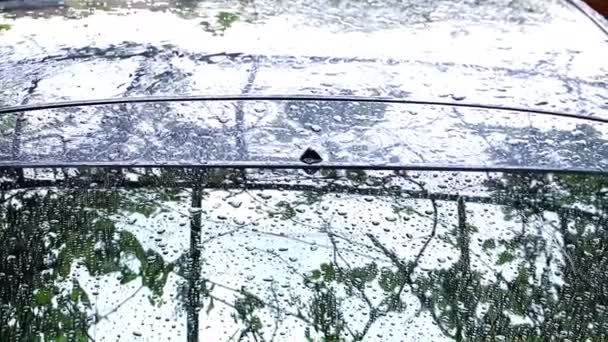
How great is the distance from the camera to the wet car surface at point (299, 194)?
4.56 feet

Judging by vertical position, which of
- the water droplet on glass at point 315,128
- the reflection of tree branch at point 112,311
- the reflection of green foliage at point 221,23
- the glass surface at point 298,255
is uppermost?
the water droplet on glass at point 315,128

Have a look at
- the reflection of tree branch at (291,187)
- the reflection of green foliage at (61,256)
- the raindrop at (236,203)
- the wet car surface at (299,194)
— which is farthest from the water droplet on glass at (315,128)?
the reflection of green foliage at (61,256)

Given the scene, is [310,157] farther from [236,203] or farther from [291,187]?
[236,203]

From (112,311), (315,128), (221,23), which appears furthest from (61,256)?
(221,23)

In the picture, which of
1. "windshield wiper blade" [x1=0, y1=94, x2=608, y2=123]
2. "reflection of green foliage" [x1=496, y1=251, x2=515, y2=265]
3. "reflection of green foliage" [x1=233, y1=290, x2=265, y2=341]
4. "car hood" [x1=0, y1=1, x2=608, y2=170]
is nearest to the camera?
A: "reflection of green foliage" [x1=233, y1=290, x2=265, y2=341]

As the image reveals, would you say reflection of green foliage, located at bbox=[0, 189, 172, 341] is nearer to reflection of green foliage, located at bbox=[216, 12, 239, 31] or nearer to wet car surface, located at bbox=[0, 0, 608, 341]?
wet car surface, located at bbox=[0, 0, 608, 341]

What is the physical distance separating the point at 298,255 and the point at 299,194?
168 mm

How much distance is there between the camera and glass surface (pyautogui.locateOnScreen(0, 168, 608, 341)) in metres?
1.37

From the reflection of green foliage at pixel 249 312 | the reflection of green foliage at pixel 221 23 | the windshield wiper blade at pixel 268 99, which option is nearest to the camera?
the reflection of green foliage at pixel 249 312

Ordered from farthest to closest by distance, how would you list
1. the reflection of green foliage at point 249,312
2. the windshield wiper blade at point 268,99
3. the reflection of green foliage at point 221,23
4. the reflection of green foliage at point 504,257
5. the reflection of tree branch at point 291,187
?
the reflection of green foliage at point 221,23
the windshield wiper blade at point 268,99
the reflection of tree branch at point 291,187
the reflection of green foliage at point 504,257
the reflection of green foliage at point 249,312

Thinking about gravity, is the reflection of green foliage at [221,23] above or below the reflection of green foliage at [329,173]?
below

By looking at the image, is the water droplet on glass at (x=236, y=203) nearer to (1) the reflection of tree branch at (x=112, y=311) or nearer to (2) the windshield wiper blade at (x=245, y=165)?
(2) the windshield wiper blade at (x=245, y=165)

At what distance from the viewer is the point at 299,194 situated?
1597mm

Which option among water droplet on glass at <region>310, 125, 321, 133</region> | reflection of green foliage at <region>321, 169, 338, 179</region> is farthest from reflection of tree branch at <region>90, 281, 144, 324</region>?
water droplet on glass at <region>310, 125, 321, 133</region>
